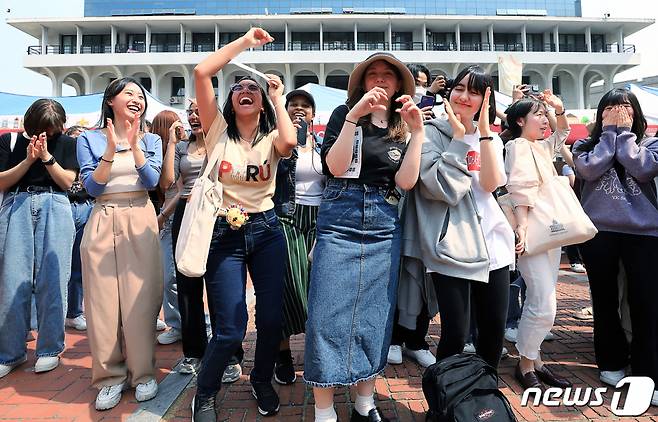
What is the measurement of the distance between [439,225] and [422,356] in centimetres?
165

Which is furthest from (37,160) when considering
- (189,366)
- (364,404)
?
(364,404)

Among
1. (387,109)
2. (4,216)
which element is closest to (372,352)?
(387,109)

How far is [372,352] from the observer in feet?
7.58

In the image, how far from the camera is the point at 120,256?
2.85 m

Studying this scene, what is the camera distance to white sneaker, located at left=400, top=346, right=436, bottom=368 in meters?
3.48

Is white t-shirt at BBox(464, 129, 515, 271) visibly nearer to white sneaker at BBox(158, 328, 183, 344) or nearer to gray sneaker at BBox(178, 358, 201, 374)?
gray sneaker at BBox(178, 358, 201, 374)

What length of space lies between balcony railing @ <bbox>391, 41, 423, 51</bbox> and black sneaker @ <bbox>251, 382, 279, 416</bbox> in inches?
1499

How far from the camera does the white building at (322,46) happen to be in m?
34.5

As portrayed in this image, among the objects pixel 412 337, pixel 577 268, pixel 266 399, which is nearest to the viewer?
pixel 266 399

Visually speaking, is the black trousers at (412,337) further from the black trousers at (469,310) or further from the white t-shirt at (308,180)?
the white t-shirt at (308,180)

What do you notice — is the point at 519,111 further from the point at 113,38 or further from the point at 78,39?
the point at 78,39

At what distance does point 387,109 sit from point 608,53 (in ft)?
140

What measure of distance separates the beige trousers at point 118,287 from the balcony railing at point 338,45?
121 feet

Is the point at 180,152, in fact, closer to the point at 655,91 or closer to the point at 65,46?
the point at 655,91
